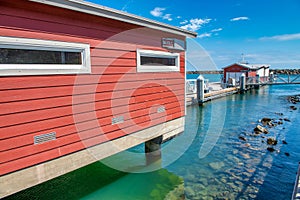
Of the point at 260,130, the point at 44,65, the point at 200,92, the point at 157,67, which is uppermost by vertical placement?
the point at 157,67

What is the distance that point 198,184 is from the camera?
14.8 feet

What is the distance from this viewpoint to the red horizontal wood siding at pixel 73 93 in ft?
7.98

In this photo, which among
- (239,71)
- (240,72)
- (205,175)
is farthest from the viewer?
(239,71)

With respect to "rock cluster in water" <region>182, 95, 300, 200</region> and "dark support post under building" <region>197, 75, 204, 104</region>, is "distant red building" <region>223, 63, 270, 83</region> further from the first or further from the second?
"rock cluster in water" <region>182, 95, 300, 200</region>

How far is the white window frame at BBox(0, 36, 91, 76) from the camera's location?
234 cm

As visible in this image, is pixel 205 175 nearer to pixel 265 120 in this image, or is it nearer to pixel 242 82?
pixel 265 120

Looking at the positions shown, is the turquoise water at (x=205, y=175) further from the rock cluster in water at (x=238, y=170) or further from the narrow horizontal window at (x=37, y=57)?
the narrow horizontal window at (x=37, y=57)

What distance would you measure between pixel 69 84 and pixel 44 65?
0.43 m

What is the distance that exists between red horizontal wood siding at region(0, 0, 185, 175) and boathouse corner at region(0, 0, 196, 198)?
0.01 m

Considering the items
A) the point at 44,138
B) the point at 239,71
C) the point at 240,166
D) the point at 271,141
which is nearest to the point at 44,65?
the point at 44,138

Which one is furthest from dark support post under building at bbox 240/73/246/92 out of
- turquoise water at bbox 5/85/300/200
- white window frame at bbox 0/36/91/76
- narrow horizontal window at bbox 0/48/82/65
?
narrow horizontal window at bbox 0/48/82/65

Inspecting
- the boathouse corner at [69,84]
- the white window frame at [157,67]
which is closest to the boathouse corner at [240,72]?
the white window frame at [157,67]

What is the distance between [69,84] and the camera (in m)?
2.95

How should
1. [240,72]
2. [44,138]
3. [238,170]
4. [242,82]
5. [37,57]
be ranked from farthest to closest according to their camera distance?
[240,72]
[242,82]
[238,170]
[44,138]
[37,57]
